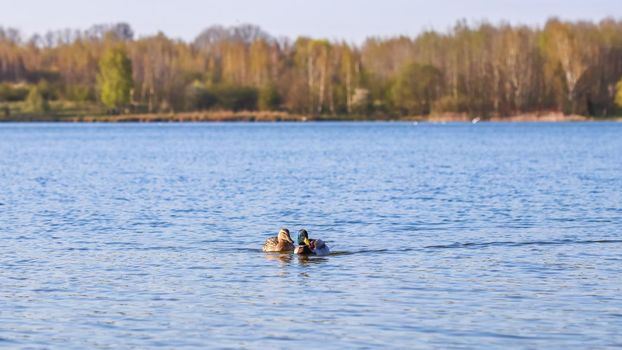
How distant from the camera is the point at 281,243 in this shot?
24766mm

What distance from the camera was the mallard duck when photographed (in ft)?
81.1

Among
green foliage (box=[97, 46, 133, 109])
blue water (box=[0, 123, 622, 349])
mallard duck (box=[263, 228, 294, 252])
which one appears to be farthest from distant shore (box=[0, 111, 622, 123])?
mallard duck (box=[263, 228, 294, 252])

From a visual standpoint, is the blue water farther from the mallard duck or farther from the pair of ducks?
the mallard duck

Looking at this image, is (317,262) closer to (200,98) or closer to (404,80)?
(404,80)

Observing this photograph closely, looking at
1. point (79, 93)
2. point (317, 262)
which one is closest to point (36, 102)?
point (79, 93)

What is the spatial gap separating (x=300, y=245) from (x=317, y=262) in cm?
73

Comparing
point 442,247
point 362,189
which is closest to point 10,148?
point 362,189

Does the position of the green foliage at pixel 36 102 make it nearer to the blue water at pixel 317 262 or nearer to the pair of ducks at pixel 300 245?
the blue water at pixel 317 262

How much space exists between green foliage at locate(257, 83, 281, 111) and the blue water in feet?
336

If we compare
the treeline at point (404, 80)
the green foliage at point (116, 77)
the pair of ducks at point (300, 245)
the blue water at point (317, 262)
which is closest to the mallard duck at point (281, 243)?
the pair of ducks at point (300, 245)

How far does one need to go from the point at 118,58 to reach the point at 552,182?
11254 cm

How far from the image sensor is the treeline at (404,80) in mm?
146875

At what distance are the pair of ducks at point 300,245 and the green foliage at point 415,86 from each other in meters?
123

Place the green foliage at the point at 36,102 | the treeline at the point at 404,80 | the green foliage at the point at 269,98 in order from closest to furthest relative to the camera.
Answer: the treeline at the point at 404,80, the green foliage at the point at 269,98, the green foliage at the point at 36,102
